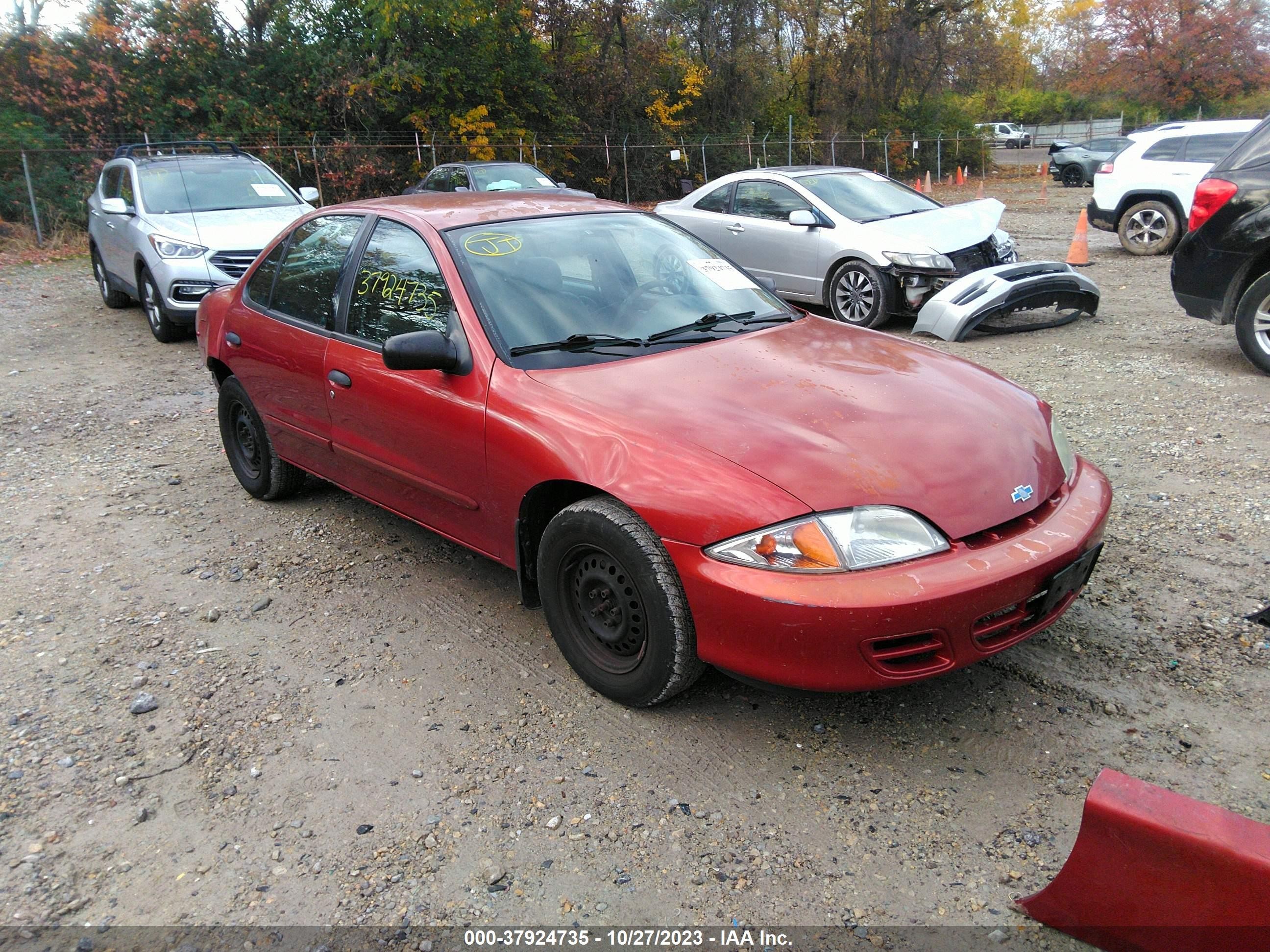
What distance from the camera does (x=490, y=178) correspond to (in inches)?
596

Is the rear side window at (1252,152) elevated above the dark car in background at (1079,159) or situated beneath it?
situated beneath

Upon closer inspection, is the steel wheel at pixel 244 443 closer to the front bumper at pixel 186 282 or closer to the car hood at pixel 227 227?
the front bumper at pixel 186 282

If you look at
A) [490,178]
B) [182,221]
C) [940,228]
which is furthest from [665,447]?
[490,178]

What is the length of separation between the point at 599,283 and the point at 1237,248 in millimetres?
5041

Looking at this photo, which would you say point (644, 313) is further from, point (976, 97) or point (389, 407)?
point (976, 97)

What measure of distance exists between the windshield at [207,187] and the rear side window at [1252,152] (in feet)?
28.9

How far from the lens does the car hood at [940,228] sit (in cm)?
909

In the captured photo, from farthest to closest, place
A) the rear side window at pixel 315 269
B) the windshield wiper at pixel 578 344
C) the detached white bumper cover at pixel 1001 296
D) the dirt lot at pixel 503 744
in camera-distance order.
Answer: the detached white bumper cover at pixel 1001 296 < the rear side window at pixel 315 269 < the windshield wiper at pixel 578 344 < the dirt lot at pixel 503 744

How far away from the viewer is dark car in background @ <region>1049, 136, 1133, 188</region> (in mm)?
28469

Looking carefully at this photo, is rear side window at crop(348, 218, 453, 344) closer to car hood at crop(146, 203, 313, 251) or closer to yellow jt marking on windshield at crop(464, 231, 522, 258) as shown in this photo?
yellow jt marking on windshield at crop(464, 231, 522, 258)

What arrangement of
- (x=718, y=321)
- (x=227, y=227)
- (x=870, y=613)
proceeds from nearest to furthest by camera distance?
(x=870, y=613) → (x=718, y=321) → (x=227, y=227)

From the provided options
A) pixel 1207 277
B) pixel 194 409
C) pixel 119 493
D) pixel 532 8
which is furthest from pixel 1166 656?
pixel 532 8

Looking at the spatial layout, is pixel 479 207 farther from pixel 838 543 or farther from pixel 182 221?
pixel 182 221

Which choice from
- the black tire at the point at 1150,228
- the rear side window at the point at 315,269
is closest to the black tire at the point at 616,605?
the rear side window at the point at 315,269
